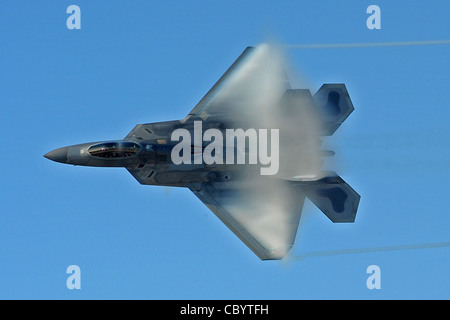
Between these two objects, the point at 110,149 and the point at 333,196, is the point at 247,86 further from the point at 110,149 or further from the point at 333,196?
the point at 110,149

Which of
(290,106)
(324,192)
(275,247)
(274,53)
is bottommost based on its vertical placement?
(275,247)

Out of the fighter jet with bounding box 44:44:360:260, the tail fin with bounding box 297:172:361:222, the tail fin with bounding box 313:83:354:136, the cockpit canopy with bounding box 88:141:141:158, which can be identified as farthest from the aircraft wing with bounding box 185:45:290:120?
the tail fin with bounding box 297:172:361:222

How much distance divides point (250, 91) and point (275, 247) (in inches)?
236

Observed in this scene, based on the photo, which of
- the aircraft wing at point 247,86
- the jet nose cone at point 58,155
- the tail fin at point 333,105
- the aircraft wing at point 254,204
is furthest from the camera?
the aircraft wing at point 247,86

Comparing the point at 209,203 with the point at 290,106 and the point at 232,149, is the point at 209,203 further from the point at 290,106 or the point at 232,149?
the point at 290,106

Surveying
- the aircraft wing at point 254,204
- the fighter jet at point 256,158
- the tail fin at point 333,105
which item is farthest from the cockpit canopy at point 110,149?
the tail fin at point 333,105

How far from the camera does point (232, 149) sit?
3291 centimetres

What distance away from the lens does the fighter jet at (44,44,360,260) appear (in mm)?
32781

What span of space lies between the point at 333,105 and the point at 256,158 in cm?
349

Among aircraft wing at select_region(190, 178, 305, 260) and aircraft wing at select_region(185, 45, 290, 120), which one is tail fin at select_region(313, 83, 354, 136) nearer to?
A: aircraft wing at select_region(185, 45, 290, 120)

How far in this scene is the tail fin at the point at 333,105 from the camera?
109 feet

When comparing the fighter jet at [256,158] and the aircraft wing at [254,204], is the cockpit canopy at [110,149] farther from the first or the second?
the aircraft wing at [254,204]

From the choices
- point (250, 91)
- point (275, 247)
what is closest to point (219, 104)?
point (250, 91)

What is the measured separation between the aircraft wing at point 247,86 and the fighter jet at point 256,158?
0.16 feet
